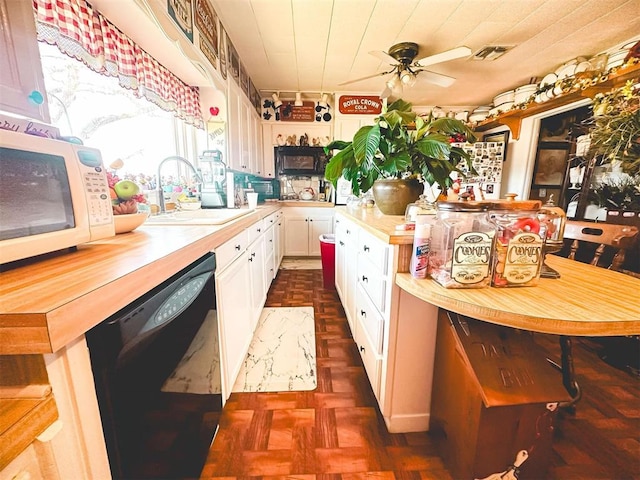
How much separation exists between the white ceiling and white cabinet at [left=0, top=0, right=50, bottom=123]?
65.7 inches

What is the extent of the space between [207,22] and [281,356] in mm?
2387

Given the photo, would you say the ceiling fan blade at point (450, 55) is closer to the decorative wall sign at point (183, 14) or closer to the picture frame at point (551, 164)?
the decorative wall sign at point (183, 14)

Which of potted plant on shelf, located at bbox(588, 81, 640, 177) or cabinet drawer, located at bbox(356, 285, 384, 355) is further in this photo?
potted plant on shelf, located at bbox(588, 81, 640, 177)

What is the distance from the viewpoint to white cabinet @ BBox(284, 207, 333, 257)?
3713mm

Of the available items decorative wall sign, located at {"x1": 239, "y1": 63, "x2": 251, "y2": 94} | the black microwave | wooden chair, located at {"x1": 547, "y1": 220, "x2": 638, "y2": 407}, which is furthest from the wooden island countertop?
the black microwave

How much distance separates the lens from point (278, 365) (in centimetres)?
153

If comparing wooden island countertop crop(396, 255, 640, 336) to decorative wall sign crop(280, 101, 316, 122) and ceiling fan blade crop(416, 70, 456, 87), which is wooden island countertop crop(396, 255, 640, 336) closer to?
ceiling fan blade crop(416, 70, 456, 87)

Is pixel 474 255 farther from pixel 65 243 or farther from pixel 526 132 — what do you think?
pixel 526 132

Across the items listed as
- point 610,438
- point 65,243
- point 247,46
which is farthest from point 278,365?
point 247,46

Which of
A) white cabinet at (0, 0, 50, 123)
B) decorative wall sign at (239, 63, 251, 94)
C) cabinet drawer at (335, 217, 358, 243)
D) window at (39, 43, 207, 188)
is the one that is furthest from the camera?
decorative wall sign at (239, 63, 251, 94)

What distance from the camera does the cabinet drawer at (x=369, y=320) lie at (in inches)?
44.5

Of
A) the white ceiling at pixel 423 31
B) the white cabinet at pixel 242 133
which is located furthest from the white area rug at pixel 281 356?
the white ceiling at pixel 423 31

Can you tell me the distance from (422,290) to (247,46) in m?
2.90

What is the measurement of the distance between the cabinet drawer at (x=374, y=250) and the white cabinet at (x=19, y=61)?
1212 mm
